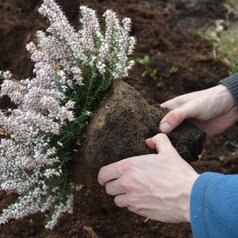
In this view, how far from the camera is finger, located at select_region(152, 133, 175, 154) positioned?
1971 millimetres

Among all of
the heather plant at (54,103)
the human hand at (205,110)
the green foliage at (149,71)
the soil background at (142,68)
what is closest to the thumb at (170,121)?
the human hand at (205,110)

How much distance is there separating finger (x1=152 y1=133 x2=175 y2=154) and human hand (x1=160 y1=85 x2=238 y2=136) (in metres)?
0.08

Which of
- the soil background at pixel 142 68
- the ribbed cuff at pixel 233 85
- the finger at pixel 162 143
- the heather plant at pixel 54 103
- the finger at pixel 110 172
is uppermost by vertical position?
the heather plant at pixel 54 103

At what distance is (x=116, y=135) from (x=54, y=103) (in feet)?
1.09

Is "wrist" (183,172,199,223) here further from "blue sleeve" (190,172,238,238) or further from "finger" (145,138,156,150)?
"finger" (145,138,156,150)

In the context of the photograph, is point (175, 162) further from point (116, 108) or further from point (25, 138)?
point (25, 138)

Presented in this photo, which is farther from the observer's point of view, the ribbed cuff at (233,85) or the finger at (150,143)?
the ribbed cuff at (233,85)

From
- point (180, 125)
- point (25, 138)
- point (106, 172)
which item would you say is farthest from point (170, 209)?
point (25, 138)

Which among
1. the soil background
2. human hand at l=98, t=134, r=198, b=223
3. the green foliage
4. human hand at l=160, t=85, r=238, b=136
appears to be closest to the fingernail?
human hand at l=160, t=85, r=238, b=136

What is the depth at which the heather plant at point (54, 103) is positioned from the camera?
192 centimetres

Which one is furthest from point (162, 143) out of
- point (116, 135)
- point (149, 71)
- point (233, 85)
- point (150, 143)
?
point (149, 71)

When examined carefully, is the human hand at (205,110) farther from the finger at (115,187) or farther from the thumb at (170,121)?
the finger at (115,187)

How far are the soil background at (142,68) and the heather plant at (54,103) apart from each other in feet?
1.59

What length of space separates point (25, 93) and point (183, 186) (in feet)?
2.38
